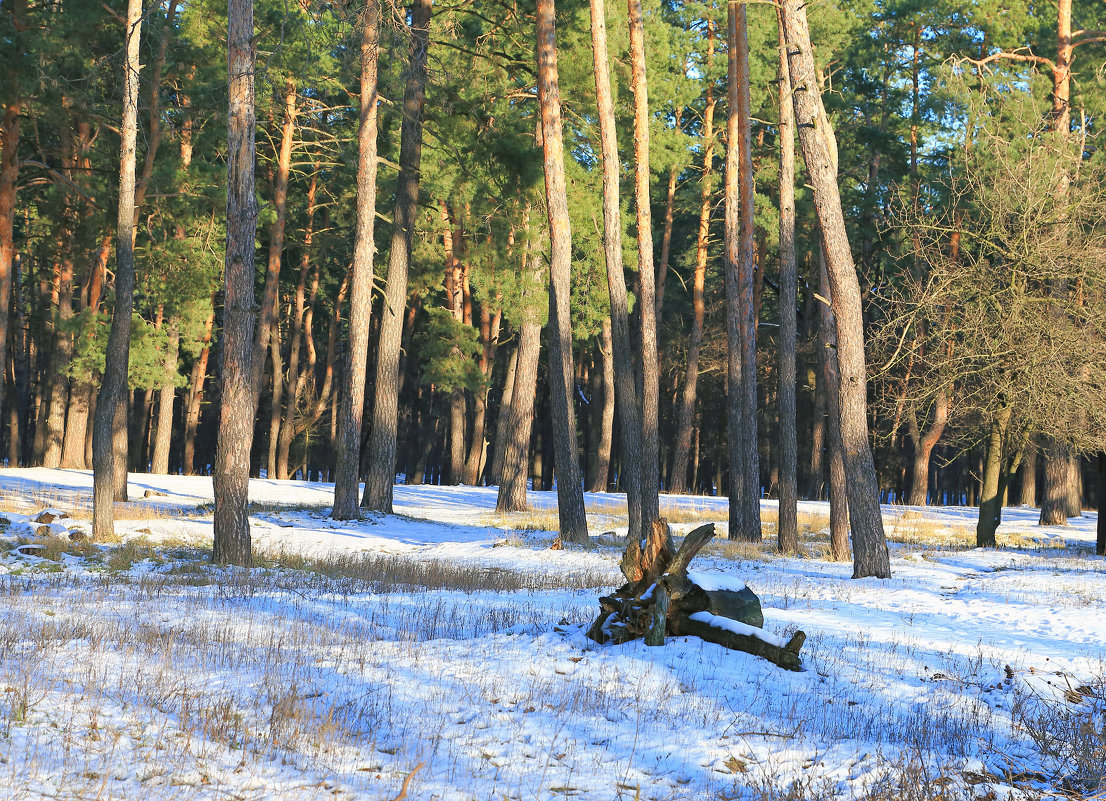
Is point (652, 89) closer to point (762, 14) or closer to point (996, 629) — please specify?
point (762, 14)

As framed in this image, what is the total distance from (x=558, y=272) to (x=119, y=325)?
303 inches

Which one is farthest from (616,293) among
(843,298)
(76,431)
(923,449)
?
(76,431)

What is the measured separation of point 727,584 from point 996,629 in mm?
3383

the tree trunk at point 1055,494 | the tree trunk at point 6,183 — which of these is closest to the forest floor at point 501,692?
the tree trunk at point 6,183

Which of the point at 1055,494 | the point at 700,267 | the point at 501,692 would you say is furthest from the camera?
the point at 700,267

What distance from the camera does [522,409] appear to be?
72.2 ft

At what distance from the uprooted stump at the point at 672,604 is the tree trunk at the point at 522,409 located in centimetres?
1433

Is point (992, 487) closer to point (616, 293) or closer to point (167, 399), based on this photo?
point (616, 293)

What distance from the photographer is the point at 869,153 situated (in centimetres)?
3353

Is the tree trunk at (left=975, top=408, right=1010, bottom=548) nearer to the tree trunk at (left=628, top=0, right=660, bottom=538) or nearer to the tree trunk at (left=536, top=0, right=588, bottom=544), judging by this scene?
the tree trunk at (left=628, top=0, right=660, bottom=538)

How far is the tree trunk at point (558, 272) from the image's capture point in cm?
1738

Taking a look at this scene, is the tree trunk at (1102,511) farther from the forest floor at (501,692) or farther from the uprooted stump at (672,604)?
the uprooted stump at (672,604)

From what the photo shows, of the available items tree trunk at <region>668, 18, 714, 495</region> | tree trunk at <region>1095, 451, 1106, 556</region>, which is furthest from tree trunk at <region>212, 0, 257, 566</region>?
tree trunk at <region>668, 18, 714, 495</region>

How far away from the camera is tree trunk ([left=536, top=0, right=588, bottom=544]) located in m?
17.4
